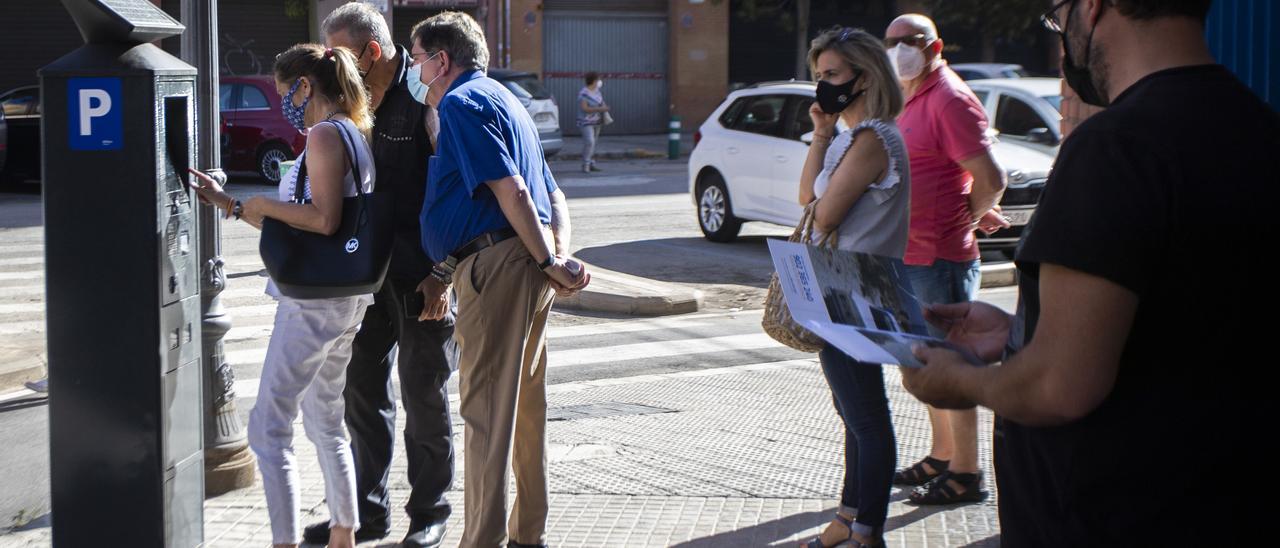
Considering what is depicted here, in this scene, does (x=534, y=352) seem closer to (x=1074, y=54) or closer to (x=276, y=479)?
(x=276, y=479)

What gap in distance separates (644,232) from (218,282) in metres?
9.89

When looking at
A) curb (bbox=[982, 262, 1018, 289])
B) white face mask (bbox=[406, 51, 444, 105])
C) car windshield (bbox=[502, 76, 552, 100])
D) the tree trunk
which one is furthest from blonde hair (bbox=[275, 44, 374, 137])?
the tree trunk

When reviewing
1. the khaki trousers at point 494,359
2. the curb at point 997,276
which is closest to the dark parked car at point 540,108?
the curb at point 997,276

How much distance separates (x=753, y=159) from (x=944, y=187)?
8.62m

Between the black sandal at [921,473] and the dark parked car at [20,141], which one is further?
the dark parked car at [20,141]

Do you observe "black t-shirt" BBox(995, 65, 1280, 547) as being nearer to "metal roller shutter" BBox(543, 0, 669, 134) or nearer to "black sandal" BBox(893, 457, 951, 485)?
"black sandal" BBox(893, 457, 951, 485)

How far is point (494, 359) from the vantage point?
4.12 metres

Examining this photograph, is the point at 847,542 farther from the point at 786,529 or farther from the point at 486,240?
the point at 486,240

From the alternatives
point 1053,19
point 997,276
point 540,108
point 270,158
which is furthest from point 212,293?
point 540,108

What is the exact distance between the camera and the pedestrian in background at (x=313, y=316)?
3.97 metres

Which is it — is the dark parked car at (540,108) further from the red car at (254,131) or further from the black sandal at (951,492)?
the black sandal at (951,492)

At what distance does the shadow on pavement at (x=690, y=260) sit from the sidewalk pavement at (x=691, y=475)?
4.53 metres

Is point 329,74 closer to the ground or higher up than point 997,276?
higher up

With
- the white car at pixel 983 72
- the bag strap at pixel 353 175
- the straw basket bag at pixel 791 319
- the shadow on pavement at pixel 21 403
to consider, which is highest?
the white car at pixel 983 72
